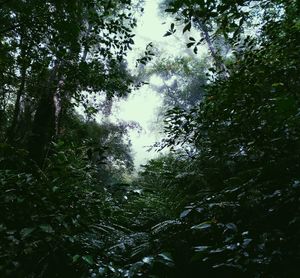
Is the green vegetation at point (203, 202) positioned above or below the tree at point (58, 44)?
below

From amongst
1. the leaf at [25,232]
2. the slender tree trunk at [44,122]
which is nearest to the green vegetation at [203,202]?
the leaf at [25,232]

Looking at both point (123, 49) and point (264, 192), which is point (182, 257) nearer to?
point (264, 192)

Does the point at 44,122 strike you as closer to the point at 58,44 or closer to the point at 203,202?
the point at 58,44

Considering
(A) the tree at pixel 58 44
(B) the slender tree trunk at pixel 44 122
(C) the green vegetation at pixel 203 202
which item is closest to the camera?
(C) the green vegetation at pixel 203 202

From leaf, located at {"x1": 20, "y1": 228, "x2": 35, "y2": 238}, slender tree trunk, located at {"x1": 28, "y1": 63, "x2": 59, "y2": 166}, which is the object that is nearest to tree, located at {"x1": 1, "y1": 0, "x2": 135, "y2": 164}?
slender tree trunk, located at {"x1": 28, "y1": 63, "x2": 59, "y2": 166}

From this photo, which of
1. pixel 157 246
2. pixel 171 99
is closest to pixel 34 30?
pixel 157 246

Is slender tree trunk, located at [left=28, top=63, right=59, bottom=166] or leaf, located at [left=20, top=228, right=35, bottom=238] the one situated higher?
slender tree trunk, located at [left=28, top=63, right=59, bottom=166]

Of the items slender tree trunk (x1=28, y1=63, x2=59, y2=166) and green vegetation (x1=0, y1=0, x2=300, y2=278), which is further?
slender tree trunk (x1=28, y1=63, x2=59, y2=166)

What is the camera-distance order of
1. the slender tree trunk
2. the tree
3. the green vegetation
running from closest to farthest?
the green vegetation, the tree, the slender tree trunk

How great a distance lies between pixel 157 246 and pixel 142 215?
2.04m

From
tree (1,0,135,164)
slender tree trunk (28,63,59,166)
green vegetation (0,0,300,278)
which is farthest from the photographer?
slender tree trunk (28,63,59,166)

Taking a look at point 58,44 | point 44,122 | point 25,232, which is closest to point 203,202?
point 25,232

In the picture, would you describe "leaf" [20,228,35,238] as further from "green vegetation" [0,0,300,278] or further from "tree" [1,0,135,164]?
"tree" [1,0,135,164]

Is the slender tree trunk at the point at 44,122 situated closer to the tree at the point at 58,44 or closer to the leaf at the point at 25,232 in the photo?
the tree at the point at 58,44
